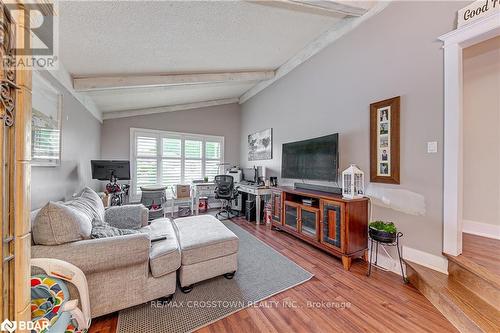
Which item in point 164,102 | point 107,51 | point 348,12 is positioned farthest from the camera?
point 164,102

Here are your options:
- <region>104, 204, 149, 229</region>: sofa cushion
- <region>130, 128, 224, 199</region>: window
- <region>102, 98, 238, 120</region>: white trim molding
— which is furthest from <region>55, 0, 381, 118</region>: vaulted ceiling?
<region>104, 204, 149, 229</region>: sofa cushion

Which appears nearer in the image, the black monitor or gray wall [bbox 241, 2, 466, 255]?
gray wall [bbox 241, 2, 466, 255]

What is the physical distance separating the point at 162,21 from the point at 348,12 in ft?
7.14

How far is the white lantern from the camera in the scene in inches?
93.4

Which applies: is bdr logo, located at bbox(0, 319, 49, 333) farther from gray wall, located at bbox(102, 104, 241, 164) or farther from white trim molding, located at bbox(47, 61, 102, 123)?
gray wall, located at bbox(102, 104, 241, 164)

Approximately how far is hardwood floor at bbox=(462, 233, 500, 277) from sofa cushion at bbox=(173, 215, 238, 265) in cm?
218

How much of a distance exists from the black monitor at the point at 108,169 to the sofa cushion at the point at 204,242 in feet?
6.18

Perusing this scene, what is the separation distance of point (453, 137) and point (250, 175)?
11.8ft

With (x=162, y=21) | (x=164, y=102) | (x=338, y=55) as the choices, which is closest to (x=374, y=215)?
(x=338, y=55)

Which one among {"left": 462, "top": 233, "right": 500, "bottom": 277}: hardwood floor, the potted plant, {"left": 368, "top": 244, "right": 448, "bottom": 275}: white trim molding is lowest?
{"left": 368, "top": 244, "right": 448, "bottom": 275}: white trim molding

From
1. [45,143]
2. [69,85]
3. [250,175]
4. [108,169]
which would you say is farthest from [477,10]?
[108,169]

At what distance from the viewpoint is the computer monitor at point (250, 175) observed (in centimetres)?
468

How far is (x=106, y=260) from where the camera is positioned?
1.40 metres

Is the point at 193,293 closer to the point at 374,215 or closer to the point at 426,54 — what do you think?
the point at 374,215
